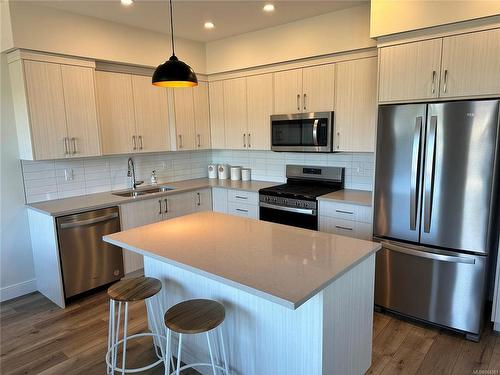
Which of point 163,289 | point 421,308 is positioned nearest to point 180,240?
point 163,289

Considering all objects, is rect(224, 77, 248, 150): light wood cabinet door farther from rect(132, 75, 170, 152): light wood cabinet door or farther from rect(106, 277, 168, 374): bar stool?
rect(106, 277, 168, 374): bar stool

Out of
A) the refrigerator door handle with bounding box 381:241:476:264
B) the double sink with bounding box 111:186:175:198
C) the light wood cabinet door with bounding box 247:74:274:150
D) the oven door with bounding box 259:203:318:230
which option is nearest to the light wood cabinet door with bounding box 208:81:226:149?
the light wood cabinet door with bounding box 247:74:274:150

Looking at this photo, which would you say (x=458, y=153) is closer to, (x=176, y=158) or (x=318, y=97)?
(x=318, y=97)

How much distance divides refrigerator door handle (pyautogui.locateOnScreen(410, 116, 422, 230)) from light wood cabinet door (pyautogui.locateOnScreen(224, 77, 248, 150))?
89.5 inches

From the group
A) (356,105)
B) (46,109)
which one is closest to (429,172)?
(356,105)

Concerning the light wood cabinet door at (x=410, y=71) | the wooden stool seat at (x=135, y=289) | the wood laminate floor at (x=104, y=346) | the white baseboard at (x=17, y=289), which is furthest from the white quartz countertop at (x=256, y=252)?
the white baseboard at (x=17, y=289)

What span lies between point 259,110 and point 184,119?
3.29 feet

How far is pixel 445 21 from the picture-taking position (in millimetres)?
2523

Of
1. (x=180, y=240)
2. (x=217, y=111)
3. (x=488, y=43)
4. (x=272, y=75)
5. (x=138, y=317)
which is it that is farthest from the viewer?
(x=217, y=111)

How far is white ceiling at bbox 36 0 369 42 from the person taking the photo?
10.4 feet

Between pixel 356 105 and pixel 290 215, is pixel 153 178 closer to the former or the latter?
pixel 290 215

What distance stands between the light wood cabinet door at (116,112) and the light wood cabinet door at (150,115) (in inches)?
2.6

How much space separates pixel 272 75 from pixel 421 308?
9.46 ft

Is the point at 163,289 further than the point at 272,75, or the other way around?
the point at 272,75
